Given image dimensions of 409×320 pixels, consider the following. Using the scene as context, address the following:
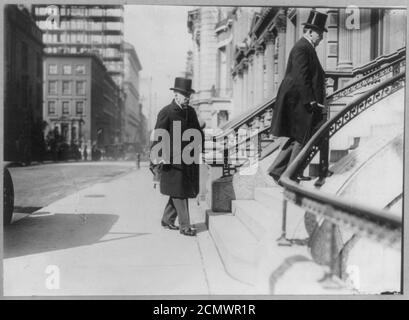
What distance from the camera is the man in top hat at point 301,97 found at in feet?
15.5

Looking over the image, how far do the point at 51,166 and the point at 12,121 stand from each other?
776 mm

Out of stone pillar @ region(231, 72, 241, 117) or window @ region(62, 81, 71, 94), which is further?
stone pillar @ region(231, 72, 241, 117)

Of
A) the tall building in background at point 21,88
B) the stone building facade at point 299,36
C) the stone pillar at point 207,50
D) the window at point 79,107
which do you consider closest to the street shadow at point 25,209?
the tall building in background at point 21,88

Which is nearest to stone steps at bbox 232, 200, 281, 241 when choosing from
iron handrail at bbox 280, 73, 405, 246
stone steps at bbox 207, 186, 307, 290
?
stone steps at bbox 207, 186, 307, 290

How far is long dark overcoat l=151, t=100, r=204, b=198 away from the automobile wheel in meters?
1.79

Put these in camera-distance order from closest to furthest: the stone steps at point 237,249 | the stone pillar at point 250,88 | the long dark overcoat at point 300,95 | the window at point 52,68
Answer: the stone steps at point 237,249
the long dark overcoat at point 300,95
the window at point 52,68
the stone pillar at point 250,88

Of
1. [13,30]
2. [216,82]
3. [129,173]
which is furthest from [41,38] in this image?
[216,82]

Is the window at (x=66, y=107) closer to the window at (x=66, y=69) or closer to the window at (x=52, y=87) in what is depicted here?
the window at (x=52, y=87)

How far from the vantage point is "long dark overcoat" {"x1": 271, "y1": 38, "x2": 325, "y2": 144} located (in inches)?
186

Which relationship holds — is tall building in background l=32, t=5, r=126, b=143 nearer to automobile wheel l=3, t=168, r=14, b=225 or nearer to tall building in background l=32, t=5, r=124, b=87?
tall building in background l=32, t=5, r=124, b=87

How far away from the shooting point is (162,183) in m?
5.35

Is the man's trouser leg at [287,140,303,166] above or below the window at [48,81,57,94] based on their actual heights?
below

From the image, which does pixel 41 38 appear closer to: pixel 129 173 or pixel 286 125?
pixel 129 173

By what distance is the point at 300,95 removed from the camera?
4738mm
